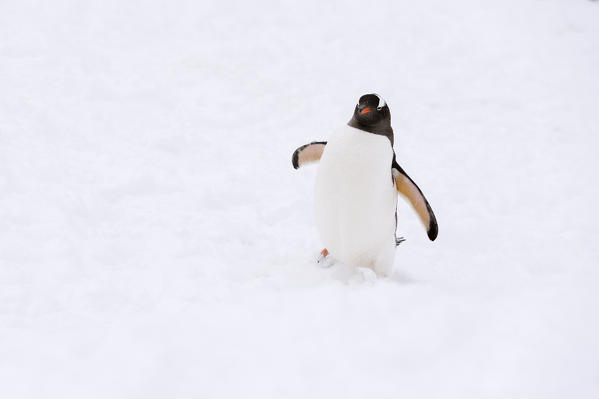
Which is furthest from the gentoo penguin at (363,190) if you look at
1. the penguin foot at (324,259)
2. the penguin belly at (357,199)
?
the penguin foot at (324,259)

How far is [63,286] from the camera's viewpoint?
8.69 ft

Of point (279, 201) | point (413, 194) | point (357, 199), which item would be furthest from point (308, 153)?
point (279, 201)

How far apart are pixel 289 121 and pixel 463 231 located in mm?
2316

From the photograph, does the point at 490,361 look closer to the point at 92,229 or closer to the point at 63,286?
the point at 63,286

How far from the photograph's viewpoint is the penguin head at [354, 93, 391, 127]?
8.87 feet

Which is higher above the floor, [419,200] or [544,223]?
[419,200]

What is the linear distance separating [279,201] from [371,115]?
1626mm

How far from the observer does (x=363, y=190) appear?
2768mm

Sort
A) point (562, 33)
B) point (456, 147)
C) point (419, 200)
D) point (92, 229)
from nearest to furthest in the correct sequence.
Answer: point (419, 200) < point (92, 229) < point (456, 147) < point (562, 33)

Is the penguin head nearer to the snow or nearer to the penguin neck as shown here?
the penguin neck

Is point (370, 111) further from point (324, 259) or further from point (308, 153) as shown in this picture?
point (324, 259)

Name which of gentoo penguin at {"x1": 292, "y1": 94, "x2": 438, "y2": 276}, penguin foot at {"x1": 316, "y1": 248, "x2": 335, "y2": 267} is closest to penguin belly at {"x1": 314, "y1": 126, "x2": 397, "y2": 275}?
gentoo penguin at {"x1": 292, "y1": 94, "x2": 438, "y2": 276}

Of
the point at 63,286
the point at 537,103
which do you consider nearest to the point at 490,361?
the point at 63,286

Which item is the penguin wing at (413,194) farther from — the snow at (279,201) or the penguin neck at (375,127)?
the snow at (279,201)
